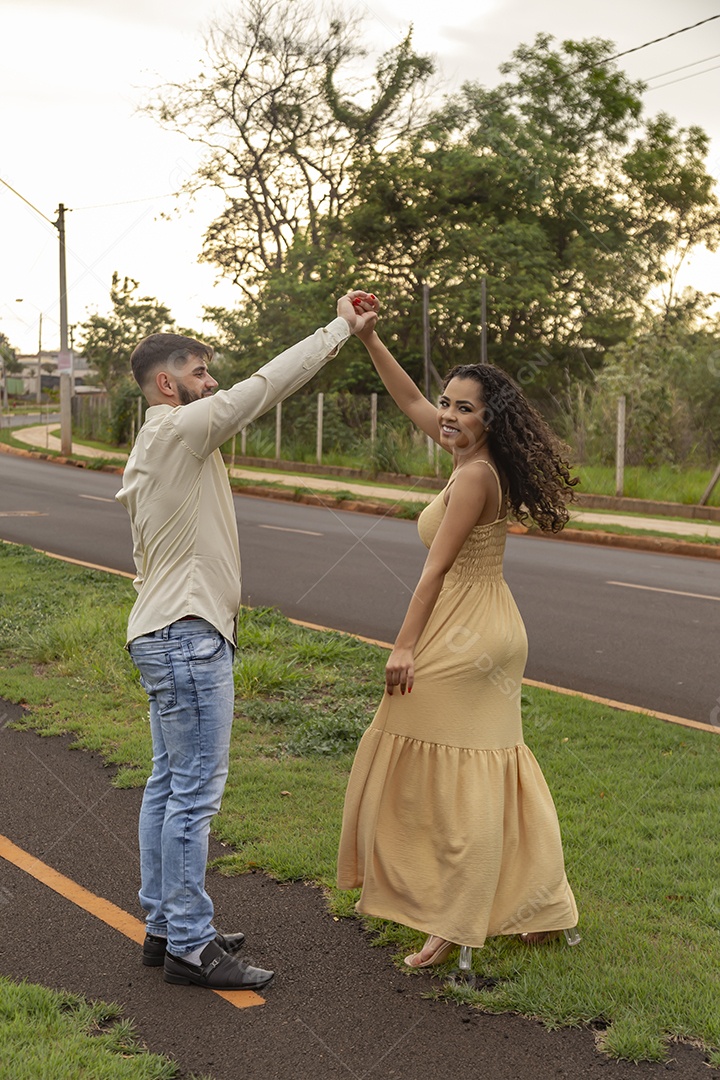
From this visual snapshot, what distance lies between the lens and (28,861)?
14.5ft

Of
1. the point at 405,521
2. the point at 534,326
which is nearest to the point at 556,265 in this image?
the point at 534,326

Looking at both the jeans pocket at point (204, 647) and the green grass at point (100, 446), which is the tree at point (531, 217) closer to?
the green grass at point (100, 446)

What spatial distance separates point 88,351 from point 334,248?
804 inches

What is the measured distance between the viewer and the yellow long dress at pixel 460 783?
358 centimetres

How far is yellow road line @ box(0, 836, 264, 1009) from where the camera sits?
11.3 ft

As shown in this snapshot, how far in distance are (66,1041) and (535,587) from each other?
8.62 m

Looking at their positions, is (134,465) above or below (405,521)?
above

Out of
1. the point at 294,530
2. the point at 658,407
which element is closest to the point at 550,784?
the point at 294,530

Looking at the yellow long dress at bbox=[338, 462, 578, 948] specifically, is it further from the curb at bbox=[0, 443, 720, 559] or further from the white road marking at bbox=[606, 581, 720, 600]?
the white road marking at bbox=[606, 581, 720, 600]

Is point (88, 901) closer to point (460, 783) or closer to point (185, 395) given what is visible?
point (460, 783)

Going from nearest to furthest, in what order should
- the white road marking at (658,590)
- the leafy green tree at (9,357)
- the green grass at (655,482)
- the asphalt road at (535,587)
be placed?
the asphalt road at (535,587) → the white road marking at (658,590) → the green grass at (655,482) → the leafy green tree at (9,357)

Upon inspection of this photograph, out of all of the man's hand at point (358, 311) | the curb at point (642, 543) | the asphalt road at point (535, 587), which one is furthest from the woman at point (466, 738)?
the curb at point (642, 543)

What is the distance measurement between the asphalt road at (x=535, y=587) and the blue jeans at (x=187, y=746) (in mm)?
3888

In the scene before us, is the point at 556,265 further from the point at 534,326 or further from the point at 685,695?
the point at 685,695
